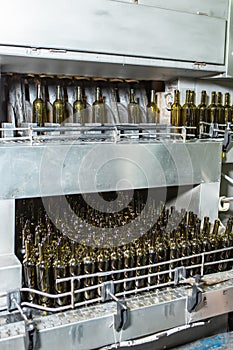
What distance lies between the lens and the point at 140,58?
1.84 meters

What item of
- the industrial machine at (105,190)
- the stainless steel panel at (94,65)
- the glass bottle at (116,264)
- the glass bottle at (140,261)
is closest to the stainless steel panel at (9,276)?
the industrial machine at (105,190)

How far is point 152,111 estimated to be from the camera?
94.7 inches

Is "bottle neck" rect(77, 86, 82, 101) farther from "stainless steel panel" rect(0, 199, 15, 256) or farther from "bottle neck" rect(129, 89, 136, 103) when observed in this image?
"stainless steel panel" rect(0, 199, 15, 256)

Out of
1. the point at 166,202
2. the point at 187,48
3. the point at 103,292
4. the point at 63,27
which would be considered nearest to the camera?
the point at 103,292

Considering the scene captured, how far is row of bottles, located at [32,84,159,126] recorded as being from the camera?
2115mm

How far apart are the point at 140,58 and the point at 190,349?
4.71 feet

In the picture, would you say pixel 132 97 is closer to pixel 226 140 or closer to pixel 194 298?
pixel 226 140

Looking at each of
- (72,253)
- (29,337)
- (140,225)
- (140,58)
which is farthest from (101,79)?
(29,337)

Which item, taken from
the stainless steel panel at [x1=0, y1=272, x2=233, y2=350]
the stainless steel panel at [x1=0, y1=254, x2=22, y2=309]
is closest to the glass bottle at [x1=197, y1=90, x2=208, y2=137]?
the stainless steel panel at [x1=0, y1=272, x2=233, y2=350]

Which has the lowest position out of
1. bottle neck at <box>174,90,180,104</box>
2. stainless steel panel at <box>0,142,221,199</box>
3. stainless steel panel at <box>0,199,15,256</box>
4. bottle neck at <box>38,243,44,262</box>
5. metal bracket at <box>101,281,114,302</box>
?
metal bracket at <box>101,281,114,302</box>

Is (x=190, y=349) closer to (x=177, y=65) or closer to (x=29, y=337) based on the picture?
(x=29, y=337)

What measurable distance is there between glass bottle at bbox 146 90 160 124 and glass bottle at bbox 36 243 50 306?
48.4 inches

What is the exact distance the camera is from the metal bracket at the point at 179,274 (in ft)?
5.10

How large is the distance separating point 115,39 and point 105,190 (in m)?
0.67
